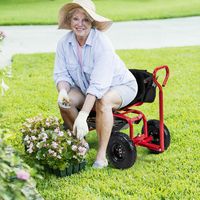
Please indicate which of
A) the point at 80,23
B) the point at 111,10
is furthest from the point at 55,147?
the point at 111,10

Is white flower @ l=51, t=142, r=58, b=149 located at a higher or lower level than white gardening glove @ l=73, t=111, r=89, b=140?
lower

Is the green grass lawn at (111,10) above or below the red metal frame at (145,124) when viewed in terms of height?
above

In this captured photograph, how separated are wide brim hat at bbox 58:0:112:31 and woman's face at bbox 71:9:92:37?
60 millimetres

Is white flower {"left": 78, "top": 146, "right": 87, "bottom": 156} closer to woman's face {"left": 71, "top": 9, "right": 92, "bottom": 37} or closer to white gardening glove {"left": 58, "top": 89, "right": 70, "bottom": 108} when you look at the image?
white gardening glove {"left": 58, "top": 89, "right": 70, "bottom": 108}

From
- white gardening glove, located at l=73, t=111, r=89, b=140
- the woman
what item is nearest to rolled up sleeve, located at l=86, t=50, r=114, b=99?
the woman

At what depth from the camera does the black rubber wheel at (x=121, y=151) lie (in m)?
4.27

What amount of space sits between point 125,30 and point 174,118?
18.6ft

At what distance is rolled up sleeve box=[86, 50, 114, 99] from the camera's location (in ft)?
13.9

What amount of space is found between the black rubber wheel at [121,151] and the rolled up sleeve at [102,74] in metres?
0.35

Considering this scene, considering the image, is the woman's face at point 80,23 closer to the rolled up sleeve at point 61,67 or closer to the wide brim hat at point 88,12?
the wide brim hat at point 88,12

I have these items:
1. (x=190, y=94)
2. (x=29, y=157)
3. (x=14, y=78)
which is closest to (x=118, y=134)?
(x=29, y=157)

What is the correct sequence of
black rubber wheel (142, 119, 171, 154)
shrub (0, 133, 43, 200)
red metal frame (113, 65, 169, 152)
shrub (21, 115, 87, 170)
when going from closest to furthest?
shrub (0, 133, 43, 200) < shrub (21, 115, 87, 170) < red metal frame (113, 65, 169, 152) < black rubber wheel (142, 119, 171, 154)

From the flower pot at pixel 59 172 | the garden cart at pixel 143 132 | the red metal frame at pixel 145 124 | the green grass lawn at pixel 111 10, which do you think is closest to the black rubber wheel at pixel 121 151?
the garden cart at pixel 143 132

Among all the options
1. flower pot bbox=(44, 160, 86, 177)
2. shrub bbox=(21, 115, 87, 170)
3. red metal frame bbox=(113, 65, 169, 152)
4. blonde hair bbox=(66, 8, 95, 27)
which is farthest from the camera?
red metal frame bbox=(113, 65, 169, 152)
